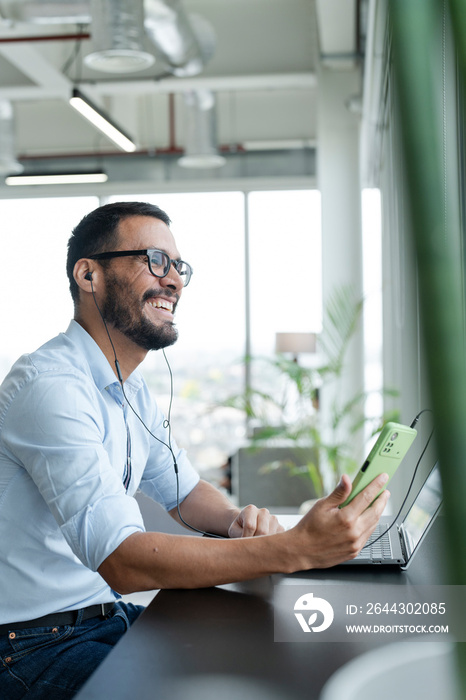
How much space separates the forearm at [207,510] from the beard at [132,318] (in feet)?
1.23

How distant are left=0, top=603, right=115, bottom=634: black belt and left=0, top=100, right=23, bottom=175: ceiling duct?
19.9 feet

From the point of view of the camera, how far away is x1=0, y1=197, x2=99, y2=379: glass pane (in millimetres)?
8156

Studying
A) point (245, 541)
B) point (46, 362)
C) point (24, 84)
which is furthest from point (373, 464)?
point (24, 84)

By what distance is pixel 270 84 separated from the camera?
6297mm

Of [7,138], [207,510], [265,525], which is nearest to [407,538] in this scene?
[265,525]

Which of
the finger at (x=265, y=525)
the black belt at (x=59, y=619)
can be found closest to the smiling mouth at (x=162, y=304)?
the finger at (x=265, y=525)

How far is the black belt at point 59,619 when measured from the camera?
4.14ft

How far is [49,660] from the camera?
120cm

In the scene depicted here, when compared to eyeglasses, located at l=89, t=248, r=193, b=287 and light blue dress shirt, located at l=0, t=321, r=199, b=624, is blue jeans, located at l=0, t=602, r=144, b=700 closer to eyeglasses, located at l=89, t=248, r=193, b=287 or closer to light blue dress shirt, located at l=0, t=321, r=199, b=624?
light blue dress shirt, located at l=0, t=321, r=199, b=624

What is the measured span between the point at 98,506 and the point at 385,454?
48 centimetres

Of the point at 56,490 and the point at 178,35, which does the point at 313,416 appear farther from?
the point at 56,490

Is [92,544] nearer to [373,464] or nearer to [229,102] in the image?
[373,464]

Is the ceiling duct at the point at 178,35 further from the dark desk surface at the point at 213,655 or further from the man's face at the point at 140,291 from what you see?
the dark desk surface at the point at 213,655

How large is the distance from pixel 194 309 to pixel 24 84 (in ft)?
9.38
